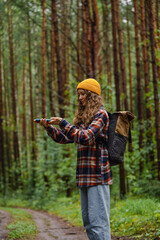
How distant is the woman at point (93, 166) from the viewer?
11.6ft

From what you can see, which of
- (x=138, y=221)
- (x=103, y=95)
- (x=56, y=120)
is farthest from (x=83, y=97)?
(x=103, y=95)

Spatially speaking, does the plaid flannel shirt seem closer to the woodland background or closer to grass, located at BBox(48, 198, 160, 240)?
grass, located at BBox(48, 198, 160, 240)

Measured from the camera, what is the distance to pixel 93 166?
11.7 ft

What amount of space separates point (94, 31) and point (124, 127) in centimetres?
799

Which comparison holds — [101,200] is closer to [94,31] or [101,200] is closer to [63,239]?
[63,239]

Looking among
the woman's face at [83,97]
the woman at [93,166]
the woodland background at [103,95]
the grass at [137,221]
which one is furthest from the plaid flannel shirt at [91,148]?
the woodland background at [103,95]

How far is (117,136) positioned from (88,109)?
1.57ft

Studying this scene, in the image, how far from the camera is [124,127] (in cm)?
382

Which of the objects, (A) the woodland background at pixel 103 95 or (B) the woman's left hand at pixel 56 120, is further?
(A) the woodland background at pixel 103 95

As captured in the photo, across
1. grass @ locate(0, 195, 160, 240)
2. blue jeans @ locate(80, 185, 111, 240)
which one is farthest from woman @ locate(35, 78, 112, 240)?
grass @ locate(0, 195, 160, 240)

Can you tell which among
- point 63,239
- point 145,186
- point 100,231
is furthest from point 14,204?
point 100,231

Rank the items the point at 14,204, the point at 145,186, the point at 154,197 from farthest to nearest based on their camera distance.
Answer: the point at 14,204 < the point at 145,186 < the point at 154,197

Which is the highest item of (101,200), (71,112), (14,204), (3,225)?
(71,112)

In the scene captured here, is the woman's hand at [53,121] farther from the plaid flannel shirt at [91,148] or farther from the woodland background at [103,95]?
the woodland background at [103,95]
